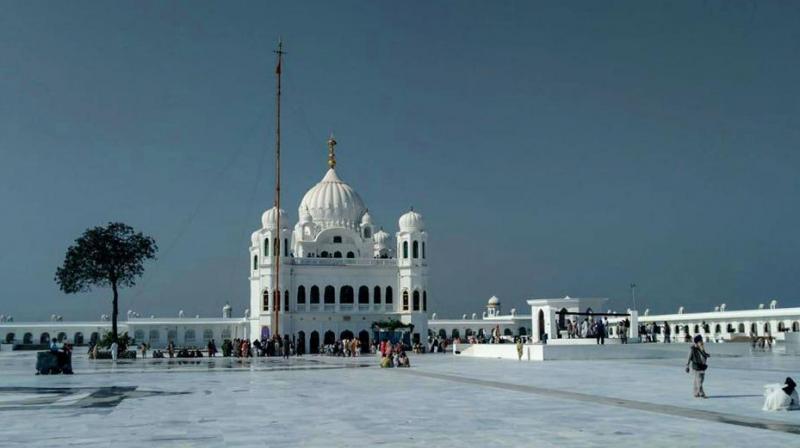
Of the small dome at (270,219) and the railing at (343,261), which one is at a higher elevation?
the small dome at (270,219)

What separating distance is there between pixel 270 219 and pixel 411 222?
11.7 m

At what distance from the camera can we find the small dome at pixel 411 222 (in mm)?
74312

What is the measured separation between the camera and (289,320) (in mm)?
68688

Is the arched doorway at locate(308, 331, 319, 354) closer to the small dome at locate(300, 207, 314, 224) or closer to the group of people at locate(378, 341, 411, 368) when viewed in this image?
the small dome at locate(300, 207, 314, 224)

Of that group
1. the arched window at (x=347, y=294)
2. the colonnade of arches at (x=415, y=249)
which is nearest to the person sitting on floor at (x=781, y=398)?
the arched window at (x=347, y=294)

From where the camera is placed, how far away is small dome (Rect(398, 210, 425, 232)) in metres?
74.3

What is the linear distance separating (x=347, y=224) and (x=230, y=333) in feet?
51.0

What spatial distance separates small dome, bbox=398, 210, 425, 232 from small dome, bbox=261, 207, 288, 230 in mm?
10021

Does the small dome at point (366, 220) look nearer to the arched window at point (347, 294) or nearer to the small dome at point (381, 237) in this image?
the small dome at point (381, 237)

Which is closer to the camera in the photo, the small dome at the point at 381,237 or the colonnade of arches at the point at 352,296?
the colonnade of arches at the point at 352,296

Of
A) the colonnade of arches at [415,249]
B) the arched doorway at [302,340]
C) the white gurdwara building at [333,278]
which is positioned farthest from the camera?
the colonnade of arches at [415,249]

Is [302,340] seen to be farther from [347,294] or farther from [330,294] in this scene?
[347,294]

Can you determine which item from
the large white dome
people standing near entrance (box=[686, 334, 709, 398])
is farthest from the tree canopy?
people standing near entrance (box=[686, 334, 709, 398])

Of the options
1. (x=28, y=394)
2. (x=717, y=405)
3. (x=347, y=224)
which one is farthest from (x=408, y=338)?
Result: (x=717, y=405)
